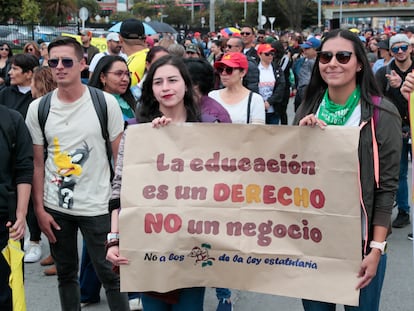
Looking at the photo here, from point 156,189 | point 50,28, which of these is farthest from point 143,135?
point 50,28

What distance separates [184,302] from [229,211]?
0.52 meters

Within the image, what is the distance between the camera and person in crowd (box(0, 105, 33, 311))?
3.37m

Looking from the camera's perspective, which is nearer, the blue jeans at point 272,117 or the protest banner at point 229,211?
the protest banner at point 229,211

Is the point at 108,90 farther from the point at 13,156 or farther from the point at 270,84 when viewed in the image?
the point at 270,84

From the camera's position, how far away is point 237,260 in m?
2.76

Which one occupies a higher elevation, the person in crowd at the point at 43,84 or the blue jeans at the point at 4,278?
the person in crowd at the point at 43,84

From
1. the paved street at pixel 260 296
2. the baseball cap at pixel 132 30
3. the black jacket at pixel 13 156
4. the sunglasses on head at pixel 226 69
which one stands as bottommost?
the paved street at pixel 260 296

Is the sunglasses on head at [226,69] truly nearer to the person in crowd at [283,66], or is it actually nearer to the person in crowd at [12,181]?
the person in crowd at [12,181]

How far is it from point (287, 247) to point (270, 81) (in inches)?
264

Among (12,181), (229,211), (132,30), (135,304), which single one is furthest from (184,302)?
(132,30)

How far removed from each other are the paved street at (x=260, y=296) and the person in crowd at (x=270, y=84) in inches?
160

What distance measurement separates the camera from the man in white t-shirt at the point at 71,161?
364 centimetres

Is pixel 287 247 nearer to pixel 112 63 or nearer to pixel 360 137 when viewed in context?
pixel 360 137

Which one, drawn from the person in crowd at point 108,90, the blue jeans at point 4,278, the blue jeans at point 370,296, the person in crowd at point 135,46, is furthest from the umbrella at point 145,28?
the blue jeans at point 370,296
